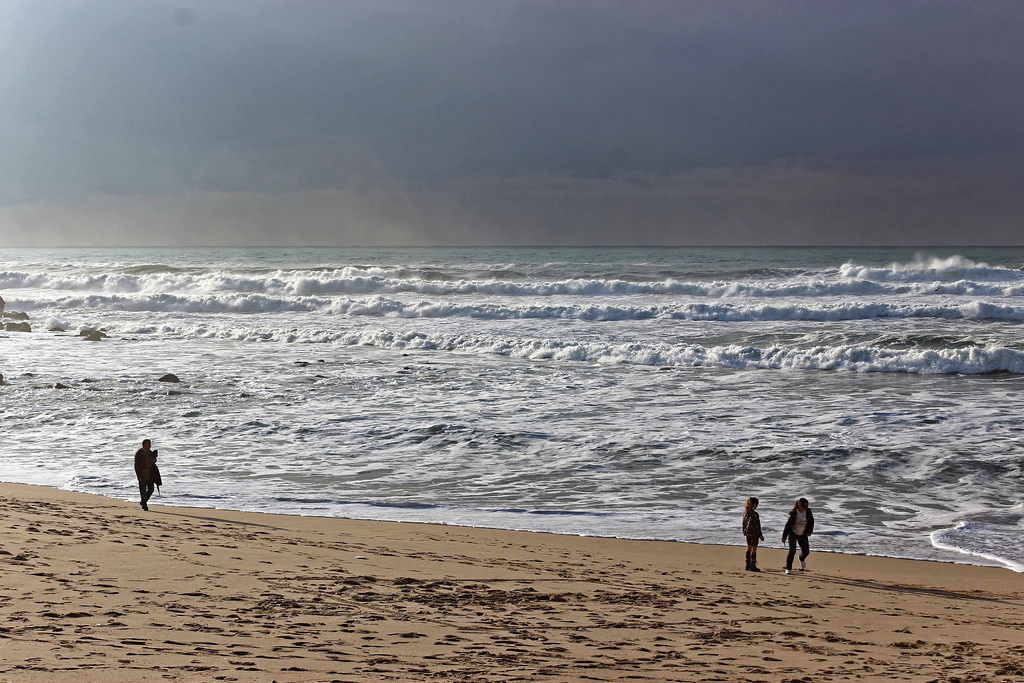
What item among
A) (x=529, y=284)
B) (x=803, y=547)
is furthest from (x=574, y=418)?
(x=529, y=284)

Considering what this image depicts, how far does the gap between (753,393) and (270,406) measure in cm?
1077

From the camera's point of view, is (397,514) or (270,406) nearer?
(397,514)

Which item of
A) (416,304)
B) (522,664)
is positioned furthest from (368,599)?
(416,304)

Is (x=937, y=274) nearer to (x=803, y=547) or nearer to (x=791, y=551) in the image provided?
(x=803, y=547)

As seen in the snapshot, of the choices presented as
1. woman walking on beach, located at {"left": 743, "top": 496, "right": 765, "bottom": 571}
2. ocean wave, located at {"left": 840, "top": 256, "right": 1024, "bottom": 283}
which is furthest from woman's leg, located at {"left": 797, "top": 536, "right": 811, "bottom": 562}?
ocean wave, located at {"left": 840, "top": 256, "right": 1024, "bottom": 283}

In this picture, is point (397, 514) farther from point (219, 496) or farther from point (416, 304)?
point (416, 304)

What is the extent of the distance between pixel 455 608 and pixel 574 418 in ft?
31.2

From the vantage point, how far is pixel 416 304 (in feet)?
127

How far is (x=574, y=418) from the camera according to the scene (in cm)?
1580

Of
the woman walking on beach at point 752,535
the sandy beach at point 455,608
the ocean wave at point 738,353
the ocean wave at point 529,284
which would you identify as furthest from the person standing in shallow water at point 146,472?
the ocean wave at point 529,284

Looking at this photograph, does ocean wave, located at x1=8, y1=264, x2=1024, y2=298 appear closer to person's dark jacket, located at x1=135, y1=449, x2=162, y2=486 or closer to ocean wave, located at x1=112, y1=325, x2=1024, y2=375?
ocean wave, located at x1=112, y1=325, x2=1024, y2=375

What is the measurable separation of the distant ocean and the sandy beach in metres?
1.11

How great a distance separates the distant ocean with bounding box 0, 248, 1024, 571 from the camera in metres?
10.6

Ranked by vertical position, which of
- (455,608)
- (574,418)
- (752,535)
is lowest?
(455,608)
